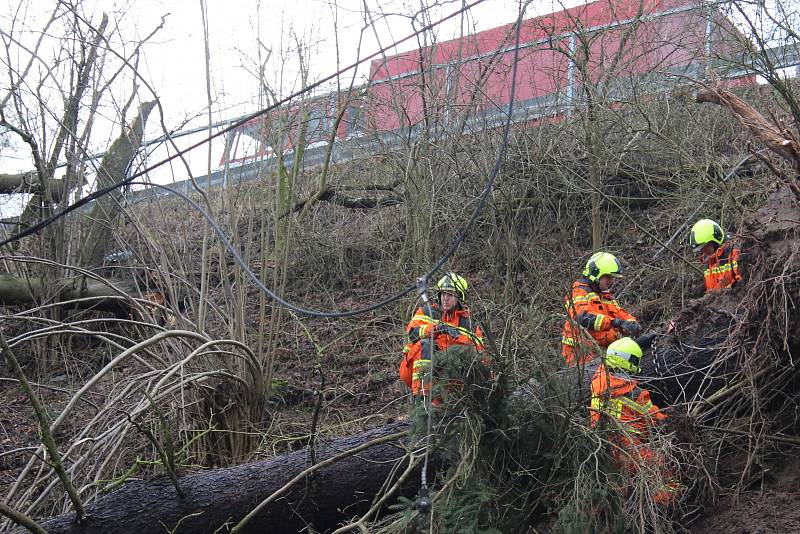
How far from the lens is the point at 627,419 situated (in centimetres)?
462

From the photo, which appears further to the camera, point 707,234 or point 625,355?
point 707,234

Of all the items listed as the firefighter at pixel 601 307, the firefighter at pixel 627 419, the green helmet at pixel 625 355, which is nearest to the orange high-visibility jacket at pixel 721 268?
the firefighter at pixel 601 307

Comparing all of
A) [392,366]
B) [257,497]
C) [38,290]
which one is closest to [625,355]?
[257,497]

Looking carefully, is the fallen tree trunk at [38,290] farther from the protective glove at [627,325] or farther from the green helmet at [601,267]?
the protective glove at [627,325]

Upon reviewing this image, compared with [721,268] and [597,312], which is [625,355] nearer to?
[597,312]

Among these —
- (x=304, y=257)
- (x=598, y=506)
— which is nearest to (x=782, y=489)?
(x=598, y=506)

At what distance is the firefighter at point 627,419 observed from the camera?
4176mm

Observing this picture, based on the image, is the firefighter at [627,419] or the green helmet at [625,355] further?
the green helmet at [625,355]

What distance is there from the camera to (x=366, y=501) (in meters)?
5.48

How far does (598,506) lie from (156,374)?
3621 millimetres

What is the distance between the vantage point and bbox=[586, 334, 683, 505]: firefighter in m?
4.18

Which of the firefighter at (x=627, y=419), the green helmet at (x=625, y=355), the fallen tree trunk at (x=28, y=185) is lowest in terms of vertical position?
the firefighter at (x=627, y=419)

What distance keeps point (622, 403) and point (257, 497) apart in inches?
97.0

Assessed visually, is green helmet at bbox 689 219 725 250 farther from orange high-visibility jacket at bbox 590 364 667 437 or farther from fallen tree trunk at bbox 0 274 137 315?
fallen tree trunk at bbox 0 274 137 315
